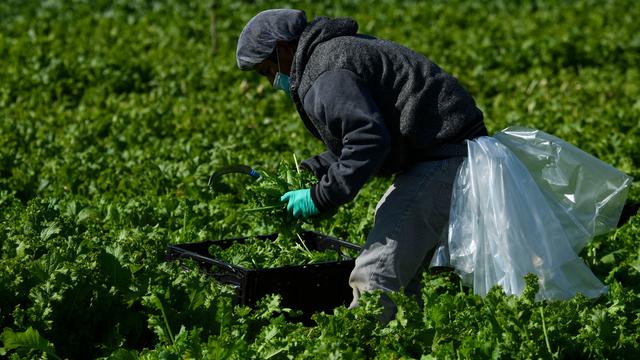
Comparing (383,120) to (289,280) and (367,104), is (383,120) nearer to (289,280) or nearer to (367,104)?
(367,104)

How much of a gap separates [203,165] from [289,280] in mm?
3428

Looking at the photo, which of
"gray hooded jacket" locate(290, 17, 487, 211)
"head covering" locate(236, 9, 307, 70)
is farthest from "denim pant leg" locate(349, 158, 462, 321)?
"head covering" locate(236, 9, 307, 70)

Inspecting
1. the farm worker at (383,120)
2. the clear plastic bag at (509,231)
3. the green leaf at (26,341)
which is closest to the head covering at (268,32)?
the farm worker at (383,120)

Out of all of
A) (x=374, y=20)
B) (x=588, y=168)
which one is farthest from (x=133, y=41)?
(x=588, y=168)

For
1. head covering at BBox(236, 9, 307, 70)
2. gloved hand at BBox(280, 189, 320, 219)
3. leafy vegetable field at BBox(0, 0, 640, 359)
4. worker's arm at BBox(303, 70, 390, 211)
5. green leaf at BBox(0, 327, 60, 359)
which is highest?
head covering at BBox(236, 9, 307, 70)

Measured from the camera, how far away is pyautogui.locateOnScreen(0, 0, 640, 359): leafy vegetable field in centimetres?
441

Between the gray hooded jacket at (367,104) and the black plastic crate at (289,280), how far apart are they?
1.62 ft

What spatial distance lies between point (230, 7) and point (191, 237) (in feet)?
48.9

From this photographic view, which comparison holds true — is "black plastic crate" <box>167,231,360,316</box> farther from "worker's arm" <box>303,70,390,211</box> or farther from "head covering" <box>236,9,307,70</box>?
"head covering" <box>236,9,307,70</box>

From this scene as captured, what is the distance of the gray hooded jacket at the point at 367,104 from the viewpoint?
461cm

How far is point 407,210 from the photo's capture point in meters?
4.93

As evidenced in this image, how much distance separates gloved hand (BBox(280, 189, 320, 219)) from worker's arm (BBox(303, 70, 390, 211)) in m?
0.22

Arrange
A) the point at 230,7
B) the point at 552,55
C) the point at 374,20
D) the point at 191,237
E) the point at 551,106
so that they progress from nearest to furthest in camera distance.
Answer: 1. the point at 191,237
2. the point at 551,106
3. the point at 552,55
4. the point at 374,20
5. the point at 230,7

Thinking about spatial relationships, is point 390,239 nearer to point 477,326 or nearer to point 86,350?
point 477,326
